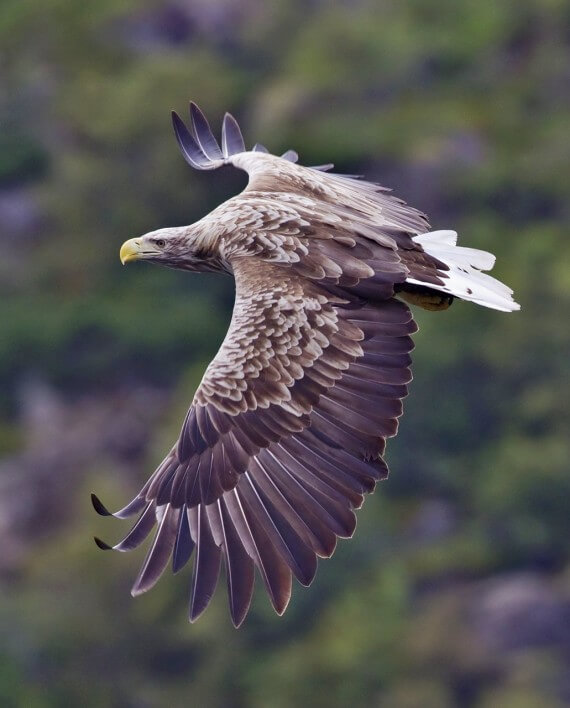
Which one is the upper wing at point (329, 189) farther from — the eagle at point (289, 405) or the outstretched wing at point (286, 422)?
the outstretched wing at point (286, 422)

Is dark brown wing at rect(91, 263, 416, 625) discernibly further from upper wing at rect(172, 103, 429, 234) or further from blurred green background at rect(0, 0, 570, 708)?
blurred green background at rect(0, 0, 570, 708)

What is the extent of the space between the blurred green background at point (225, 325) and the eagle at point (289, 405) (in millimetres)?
23539

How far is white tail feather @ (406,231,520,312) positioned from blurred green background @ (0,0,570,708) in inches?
907

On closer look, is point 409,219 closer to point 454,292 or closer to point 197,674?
point 454,292

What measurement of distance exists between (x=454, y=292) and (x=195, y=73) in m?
43.4

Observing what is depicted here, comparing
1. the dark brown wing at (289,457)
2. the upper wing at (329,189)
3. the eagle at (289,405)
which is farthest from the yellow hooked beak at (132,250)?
the dark brown wing at (289,457)

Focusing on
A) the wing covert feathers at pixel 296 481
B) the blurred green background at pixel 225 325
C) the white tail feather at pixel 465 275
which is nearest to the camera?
the wing covert feathers at pixel 296 481

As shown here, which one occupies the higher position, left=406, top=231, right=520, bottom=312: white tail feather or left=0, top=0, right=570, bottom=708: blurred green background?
left=0, top=0, right=570, bottom=708: blurred green background

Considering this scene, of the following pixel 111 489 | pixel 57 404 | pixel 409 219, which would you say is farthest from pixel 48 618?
pixel 409 219

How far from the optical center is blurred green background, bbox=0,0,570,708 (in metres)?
38.7

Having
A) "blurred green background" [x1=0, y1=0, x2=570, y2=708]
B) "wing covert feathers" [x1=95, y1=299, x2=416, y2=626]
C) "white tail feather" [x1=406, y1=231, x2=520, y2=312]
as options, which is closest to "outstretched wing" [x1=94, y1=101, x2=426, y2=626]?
"wing covert feathers" [x1=95, y1=299, x2=416, y2=626]

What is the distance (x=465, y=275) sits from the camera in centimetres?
1241

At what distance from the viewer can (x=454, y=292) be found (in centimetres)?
1204

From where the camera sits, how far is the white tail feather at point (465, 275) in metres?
12.0
